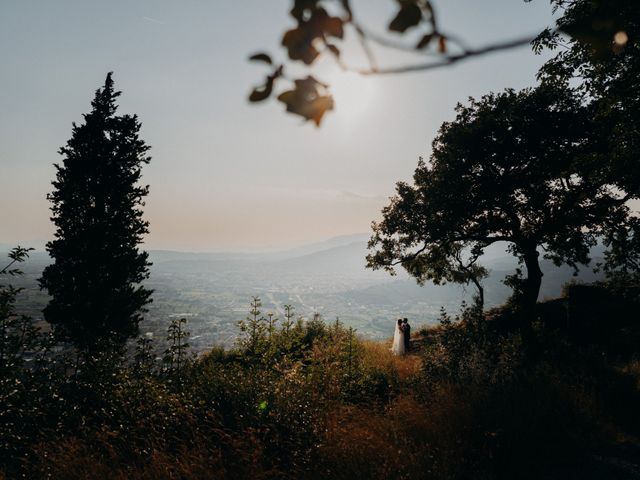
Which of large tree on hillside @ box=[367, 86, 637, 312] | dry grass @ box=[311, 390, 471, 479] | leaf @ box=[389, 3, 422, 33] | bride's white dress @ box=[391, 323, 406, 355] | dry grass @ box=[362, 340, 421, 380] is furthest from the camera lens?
bride's white dress @ box=[391, 323, 406, 355]

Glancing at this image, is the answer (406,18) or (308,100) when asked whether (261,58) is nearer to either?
(308,100)

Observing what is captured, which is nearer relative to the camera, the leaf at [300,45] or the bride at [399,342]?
the leaf at [300,45]

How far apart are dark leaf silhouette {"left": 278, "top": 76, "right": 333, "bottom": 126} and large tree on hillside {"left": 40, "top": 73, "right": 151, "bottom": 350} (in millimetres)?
18768

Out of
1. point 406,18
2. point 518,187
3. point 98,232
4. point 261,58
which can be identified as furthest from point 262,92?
point 98,232

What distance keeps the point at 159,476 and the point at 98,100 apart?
20.5 m

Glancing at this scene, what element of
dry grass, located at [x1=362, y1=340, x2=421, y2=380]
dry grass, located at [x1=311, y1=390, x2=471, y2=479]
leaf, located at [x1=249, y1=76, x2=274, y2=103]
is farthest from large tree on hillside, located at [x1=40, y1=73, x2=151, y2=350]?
leaf, located at [x1=249, y1=76, x2=274, y2=103]

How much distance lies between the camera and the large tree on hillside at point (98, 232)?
54.7 ft

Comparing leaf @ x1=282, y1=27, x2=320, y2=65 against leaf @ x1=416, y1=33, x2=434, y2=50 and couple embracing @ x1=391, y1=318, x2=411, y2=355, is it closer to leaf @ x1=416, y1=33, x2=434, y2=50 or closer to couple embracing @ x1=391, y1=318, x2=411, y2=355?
leaf @ x1=416, y1=33, x2=434, y2=50

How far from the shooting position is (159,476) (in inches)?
146

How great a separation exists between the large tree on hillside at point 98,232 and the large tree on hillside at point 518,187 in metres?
14.7

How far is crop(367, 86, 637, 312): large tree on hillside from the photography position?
12219 millimetres

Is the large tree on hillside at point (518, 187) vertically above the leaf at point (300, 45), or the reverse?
the large tree on hillside at point (518, 187)

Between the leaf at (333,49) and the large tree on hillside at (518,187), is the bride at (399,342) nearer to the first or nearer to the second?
the large tree on hillside at (518,187)

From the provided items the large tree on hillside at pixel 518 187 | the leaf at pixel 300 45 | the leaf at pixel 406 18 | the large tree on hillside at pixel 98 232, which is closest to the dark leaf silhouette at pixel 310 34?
the leaf at pixel 300 45
